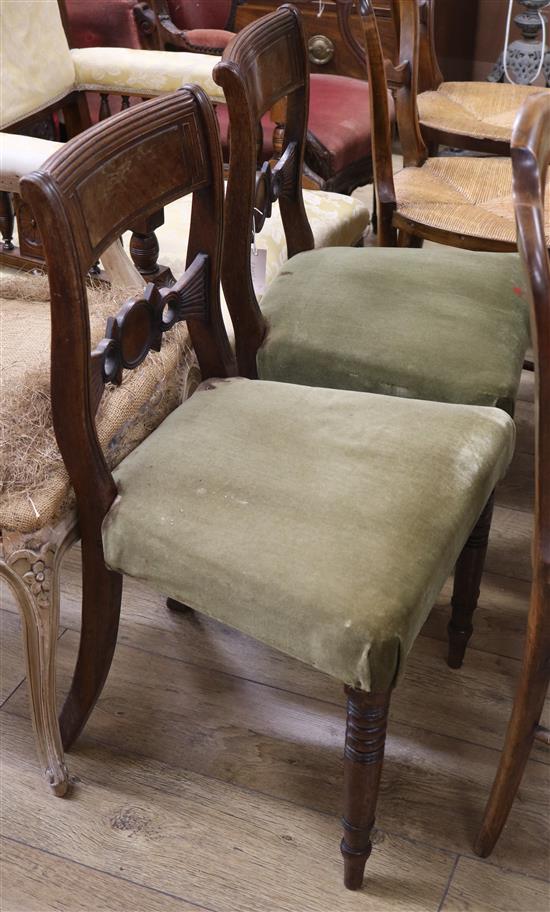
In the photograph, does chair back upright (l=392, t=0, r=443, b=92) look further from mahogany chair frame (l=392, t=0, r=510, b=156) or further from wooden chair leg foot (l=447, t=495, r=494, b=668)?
wooden chair leg foot (l=447, t=495, r=494, b=668)

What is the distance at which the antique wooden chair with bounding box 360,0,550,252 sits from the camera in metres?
1.69

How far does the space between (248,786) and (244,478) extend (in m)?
0.49

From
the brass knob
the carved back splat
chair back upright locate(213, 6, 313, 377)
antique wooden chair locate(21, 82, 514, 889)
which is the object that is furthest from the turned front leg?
the brass knob

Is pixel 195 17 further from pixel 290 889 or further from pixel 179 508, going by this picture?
pixel 290 889

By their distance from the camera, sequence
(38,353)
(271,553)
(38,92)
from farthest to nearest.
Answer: (38,92)
(38,353)
(271,553)

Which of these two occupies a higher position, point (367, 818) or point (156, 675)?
point (367, 818)

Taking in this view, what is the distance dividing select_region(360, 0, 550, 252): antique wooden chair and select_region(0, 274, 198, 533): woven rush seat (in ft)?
1.94

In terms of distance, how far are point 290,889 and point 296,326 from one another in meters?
0.76

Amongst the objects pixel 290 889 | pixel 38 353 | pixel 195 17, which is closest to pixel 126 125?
pixel 38 353

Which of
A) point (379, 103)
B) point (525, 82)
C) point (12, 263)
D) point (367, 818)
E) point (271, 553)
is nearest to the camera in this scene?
point (271, 553)

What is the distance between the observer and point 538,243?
0.82m

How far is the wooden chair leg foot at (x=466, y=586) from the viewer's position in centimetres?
137

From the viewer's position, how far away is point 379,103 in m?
1.75

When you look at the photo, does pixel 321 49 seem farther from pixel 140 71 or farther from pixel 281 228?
pixel 281 228
